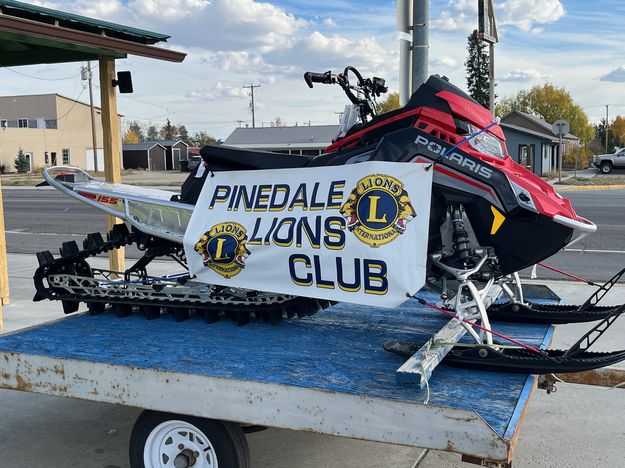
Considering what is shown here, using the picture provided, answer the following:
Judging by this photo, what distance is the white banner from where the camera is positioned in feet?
11.5

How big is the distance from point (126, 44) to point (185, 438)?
5031 millimetres

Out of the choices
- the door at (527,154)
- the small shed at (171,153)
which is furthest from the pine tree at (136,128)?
the door at (527,154)

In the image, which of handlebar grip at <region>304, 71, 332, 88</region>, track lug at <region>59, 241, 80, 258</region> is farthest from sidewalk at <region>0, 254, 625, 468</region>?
handlebar grip at <region>304, 71, 332, 88</region>

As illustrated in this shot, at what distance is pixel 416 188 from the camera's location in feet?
11.5

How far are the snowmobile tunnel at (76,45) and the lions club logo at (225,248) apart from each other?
304 cm

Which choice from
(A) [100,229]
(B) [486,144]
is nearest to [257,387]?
(B) [486,144]

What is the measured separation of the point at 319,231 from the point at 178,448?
53.3 inches

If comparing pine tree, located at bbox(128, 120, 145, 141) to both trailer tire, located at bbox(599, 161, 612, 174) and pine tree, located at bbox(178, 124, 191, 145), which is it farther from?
trailer tire, located at bbox(599, 161, 612, 174)

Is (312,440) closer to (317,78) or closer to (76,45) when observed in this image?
(317,78)

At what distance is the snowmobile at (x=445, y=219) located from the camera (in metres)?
3.61

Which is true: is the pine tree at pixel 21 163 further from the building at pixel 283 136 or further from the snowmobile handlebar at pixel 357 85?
the snowmobile handlebar at pixel 357 85

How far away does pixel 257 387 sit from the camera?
2.97 meters

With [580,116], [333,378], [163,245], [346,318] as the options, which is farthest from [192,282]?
[580,116]

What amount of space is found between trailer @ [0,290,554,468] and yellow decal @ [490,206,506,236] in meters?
0.78
